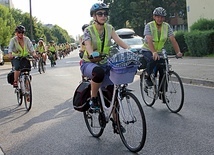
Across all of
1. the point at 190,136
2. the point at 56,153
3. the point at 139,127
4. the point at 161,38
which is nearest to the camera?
the point at 139,127

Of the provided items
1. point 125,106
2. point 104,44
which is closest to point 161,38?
point 104,44

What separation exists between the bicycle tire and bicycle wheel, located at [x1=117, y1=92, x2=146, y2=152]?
25.5 inches

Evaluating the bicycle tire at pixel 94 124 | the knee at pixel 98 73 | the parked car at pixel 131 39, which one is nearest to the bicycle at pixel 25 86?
the bicycle tire at pixel 94 124

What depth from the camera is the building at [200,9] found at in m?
36.0

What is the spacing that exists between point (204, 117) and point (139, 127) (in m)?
2.44

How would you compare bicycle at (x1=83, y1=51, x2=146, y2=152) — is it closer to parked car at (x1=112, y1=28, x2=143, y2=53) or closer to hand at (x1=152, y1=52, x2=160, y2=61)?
hand at (x1=152, y1=52, x2=160, y2=61)

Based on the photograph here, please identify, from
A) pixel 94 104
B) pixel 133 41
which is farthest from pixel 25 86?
pixel 133 41

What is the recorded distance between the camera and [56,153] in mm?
5309

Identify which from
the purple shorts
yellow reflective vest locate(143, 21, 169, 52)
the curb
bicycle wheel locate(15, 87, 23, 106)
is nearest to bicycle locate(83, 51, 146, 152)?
the purple shorts

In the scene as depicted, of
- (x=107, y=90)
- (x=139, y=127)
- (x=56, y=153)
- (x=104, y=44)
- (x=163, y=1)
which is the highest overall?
(x=163, y=1)

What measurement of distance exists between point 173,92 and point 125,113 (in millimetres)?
2675

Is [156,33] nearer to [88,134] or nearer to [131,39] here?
[88,134]

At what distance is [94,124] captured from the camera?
5.99m

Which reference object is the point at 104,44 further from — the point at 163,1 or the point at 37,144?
the point at 163,1
